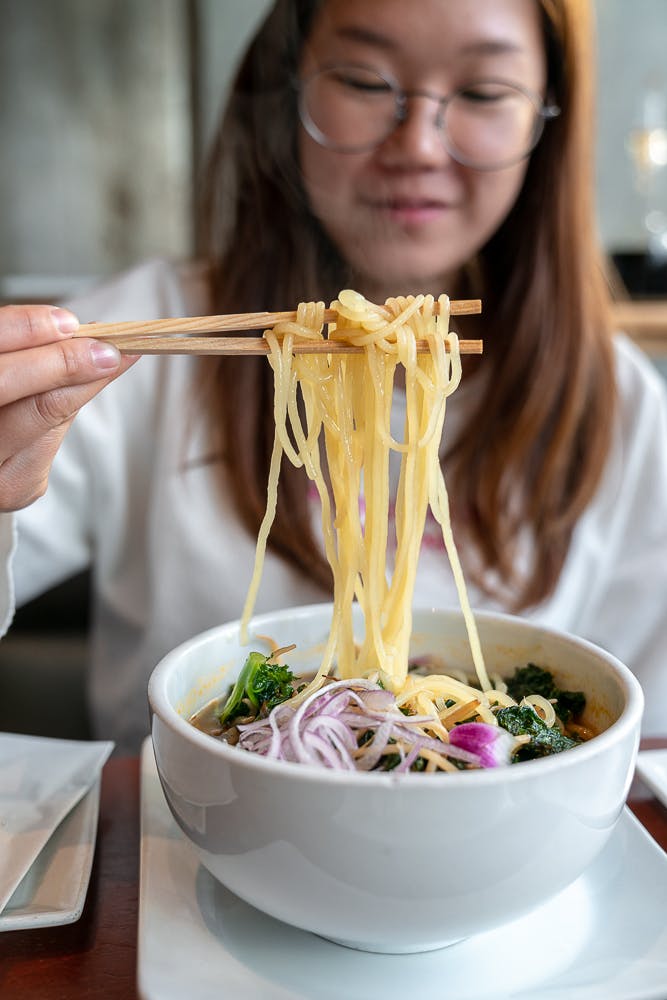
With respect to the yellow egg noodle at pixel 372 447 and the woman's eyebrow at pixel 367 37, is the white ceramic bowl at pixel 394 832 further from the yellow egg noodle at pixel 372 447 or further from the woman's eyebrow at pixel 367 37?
the woman's eyebrow at pixel 367 37

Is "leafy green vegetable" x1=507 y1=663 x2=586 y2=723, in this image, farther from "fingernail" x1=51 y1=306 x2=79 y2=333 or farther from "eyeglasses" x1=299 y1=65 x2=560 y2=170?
"eyeglasses" x1=299 y1=65 x2=560 y2=170

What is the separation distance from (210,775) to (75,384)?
0.41 m

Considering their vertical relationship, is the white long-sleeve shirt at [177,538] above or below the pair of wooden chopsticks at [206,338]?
below

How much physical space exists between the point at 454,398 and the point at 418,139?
454 millimetres

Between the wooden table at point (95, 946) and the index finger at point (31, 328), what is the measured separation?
47 cm

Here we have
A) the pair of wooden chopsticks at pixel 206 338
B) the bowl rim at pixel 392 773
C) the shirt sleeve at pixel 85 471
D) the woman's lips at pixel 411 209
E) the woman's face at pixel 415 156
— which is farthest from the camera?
the shirt sleeve at pixel 85 471

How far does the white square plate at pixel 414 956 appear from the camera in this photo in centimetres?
65

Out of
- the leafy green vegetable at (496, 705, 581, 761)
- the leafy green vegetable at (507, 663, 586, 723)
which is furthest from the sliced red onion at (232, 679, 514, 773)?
the leafy green vegetable at (507, 663, 586, 723)

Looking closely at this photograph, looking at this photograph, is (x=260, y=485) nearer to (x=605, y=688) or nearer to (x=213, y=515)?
(x=213, y=515)

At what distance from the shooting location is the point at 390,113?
58.2 inches

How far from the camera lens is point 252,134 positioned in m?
1.67

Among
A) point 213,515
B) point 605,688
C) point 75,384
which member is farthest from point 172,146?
point 605,688

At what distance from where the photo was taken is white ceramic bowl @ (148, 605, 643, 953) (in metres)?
0.61

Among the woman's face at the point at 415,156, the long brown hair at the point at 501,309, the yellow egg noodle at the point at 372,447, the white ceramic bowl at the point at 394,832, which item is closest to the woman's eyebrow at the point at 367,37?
the woman's face at the point at 415,156
